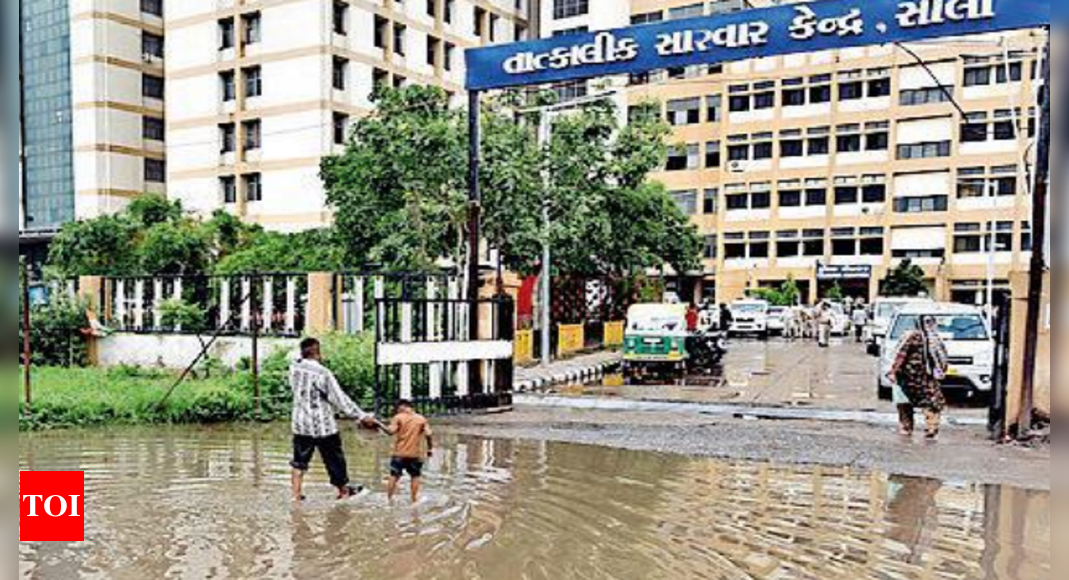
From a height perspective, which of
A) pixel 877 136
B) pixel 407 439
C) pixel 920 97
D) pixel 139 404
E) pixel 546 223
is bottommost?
pixel 139 404

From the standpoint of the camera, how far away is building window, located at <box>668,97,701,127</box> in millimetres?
58406

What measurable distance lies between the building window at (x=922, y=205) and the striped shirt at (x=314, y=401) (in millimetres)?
50230

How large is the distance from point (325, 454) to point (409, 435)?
34.1 inches

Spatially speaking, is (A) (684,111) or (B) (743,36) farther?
(A) (684,111)

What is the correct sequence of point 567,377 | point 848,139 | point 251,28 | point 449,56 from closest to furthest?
point 567,377 → point 251,28 → point 449,56 → point 848,139

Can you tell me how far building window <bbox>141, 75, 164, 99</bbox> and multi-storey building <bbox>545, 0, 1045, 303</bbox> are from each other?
2423cm

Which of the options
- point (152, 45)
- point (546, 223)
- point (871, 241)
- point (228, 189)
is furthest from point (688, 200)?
point (546, 223)

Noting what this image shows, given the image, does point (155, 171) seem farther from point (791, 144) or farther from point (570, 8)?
point (791, 144)

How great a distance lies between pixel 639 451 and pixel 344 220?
15986mm

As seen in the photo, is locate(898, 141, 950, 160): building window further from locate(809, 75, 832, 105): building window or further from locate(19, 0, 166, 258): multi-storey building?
locate(19, 0, 166, 258): multi-storey building

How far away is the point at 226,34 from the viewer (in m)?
43.5

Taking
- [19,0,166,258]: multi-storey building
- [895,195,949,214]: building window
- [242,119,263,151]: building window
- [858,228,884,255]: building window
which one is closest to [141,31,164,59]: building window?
[19,0,166,258]: multi-storey building

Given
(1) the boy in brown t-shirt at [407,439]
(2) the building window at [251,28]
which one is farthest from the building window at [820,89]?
(1) the boy in brown t-shirt at [407,439]

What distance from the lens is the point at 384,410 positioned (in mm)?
13578
